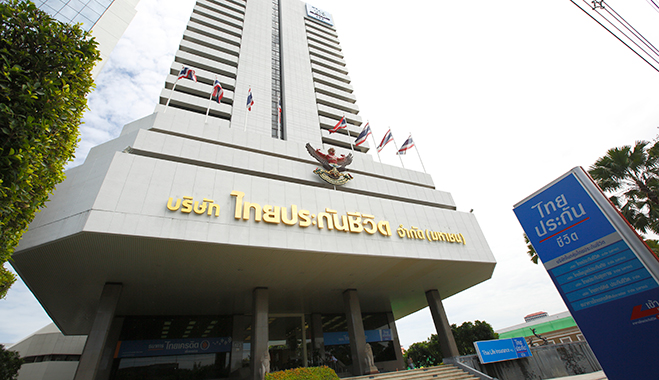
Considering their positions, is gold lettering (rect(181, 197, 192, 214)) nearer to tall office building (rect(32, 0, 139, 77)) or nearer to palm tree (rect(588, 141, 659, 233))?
tall office building (rect(32, 0, 139, 77))

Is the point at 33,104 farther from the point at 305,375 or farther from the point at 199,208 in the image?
the point at 305,375

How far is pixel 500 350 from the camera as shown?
17484mm

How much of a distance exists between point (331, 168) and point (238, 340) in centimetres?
1462

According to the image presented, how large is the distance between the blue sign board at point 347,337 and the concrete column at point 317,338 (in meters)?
0.58

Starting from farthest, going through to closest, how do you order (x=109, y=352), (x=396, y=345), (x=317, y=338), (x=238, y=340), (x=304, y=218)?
(x=396, y=345) < (x=317, y=338) < (x=238, y=340) < (x=109, y=352) < (x=304, y=218)

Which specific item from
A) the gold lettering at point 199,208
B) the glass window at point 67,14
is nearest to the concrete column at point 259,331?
A: the gold lettering at point 199,208

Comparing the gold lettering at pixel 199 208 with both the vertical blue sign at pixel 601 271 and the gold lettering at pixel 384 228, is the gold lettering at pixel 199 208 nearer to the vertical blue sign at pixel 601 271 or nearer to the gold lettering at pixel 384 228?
the gold lettering at pixel 384 228

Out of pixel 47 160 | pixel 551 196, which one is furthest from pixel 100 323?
pixel 551 196

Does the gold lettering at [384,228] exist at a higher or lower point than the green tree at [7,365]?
higher

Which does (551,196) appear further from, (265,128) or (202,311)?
(265,128)

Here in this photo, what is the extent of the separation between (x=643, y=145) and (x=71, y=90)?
2627 centimetres

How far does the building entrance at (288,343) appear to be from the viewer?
2141cm

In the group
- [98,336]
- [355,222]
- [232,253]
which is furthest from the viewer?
[355,222]

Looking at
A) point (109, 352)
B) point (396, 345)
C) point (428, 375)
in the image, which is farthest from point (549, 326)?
point (109, 352)
